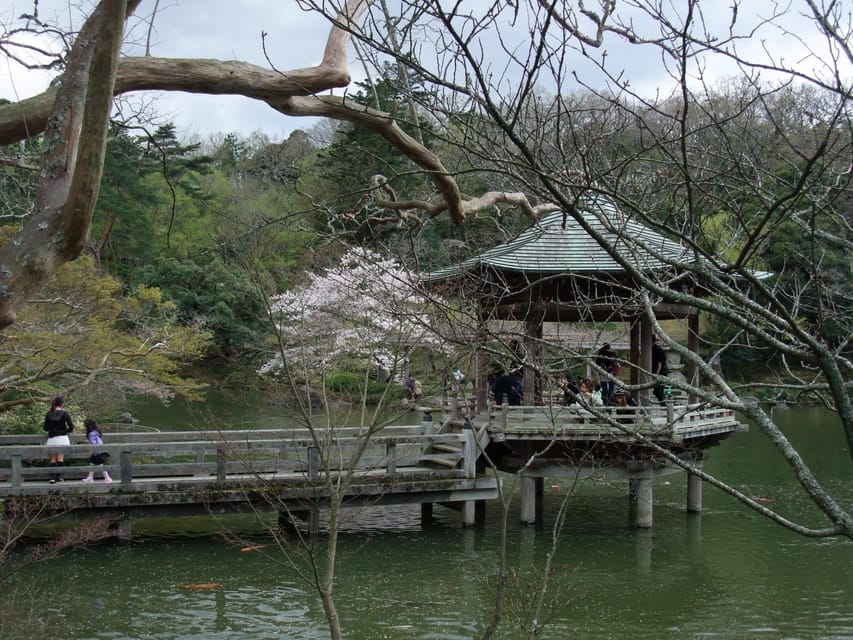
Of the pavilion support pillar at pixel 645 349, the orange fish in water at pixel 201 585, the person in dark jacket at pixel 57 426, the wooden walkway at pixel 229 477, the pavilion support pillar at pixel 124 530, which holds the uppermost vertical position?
the pavilion support pillar at pixel 645 349

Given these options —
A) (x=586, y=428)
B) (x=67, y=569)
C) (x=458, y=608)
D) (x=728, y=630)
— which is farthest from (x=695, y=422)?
(x=67, y=569)

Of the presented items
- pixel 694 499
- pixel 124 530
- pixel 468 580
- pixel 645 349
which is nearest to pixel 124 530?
pixel 124 530

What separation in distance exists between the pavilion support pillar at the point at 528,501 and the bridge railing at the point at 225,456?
998 millimetres

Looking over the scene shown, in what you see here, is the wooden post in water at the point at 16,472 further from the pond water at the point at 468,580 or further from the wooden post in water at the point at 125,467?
the wooden post in water at the point at 125,467

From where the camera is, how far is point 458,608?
896 cm

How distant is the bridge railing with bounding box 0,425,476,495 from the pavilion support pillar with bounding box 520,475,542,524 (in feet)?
3.27

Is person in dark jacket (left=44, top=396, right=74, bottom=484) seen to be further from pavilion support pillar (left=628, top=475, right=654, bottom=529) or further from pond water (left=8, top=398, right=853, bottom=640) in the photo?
pavilion support pillar (left=628, top=475, right=654, bottom=529)

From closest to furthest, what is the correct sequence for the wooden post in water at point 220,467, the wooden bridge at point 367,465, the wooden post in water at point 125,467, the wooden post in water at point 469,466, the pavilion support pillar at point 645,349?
the wooden bridge at point 367,465
the wooden post in water at point 125,467
the wooden post in water at point 220,467
the wooden post in water at point 469,466
the pavilion support pillar at point 645,349

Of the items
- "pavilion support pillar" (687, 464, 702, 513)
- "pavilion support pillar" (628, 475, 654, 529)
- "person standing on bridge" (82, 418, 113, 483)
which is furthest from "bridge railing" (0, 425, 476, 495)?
"pavilion support pillar" (687, 464, 702, 513)

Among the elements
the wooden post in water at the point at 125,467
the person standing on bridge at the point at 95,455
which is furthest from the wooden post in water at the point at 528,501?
the person standing on bridge at the point at 95,455

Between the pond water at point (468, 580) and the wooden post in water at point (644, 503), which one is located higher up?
the wooden post in water at point (644, 503)

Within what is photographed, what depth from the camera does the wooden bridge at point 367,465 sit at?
34.1 ft

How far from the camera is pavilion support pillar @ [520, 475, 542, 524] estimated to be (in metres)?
12.5

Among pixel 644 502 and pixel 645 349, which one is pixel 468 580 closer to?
pixel 644 502
